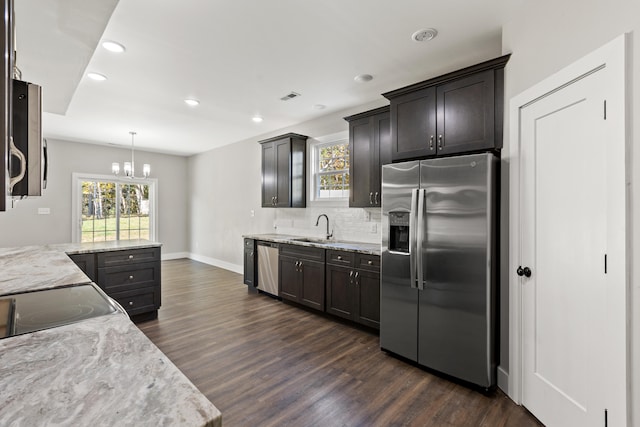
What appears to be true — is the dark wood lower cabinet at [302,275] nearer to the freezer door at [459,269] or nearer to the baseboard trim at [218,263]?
the freezer door at [459,269]

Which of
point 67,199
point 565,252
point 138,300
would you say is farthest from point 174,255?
point 565,252

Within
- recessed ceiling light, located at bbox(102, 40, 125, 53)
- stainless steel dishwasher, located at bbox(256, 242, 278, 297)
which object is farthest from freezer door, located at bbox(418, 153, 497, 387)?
recessed ceiling light, located at bbox(102, 40, 125, 53)

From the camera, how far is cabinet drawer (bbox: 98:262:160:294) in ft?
11.2

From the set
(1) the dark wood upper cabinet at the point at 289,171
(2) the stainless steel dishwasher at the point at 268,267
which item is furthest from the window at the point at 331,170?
(2) the stainless steel dishwasher at the point at 268,267

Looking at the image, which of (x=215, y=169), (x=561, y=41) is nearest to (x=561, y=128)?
(x=561, y=41)

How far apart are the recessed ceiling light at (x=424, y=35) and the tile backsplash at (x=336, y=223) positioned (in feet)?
6.51

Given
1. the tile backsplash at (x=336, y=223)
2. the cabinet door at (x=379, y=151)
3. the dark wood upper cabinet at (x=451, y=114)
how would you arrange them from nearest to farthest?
the dark wood upper cabinet at (x=451, y=114), the cabinet door at (x=379, y=151), the tile backsplash at (x=336, y=223)

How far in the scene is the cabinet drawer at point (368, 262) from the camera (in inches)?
127

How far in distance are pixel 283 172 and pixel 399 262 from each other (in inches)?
110

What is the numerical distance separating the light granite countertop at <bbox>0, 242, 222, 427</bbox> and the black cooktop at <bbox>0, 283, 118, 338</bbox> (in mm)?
113

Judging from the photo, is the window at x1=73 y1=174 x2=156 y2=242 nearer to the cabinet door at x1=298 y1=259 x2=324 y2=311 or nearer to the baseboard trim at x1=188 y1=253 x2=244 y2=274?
the baseboard trim at x1=188 y1=253 x2=244 y2=274

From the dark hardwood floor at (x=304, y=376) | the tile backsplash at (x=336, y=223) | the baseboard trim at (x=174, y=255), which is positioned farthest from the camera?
the baseboard trim at (x=174, y=255)

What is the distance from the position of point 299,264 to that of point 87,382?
3.38 m

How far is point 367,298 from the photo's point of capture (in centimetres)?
331
